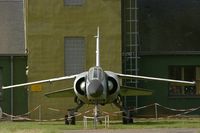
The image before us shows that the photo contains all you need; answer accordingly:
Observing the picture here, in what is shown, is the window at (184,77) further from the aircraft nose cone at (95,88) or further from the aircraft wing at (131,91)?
the aircraft nose cone at (95,88)

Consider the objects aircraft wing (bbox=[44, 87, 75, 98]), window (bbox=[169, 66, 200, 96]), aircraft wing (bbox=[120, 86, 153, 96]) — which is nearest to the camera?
aircraft wing (bbox=[120, 86, 153, 96])

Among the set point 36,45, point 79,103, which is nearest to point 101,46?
point 36,45

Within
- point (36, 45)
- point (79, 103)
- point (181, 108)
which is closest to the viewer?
point (79, 103)

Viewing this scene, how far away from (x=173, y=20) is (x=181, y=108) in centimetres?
556

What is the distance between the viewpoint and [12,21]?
3881cm

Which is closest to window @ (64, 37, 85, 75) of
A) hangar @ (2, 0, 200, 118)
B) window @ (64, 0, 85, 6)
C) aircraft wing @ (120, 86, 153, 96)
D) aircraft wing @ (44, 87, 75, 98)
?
hangar @ (2, 0, 200, 118)

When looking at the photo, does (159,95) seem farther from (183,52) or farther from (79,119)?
(79,119)

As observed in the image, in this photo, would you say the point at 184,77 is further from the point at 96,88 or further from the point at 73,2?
the point at 96,88

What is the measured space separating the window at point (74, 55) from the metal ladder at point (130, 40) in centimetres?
249

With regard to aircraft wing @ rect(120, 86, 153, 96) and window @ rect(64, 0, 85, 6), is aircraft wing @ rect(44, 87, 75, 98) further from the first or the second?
window @ rect(64, 0, 85, 6)

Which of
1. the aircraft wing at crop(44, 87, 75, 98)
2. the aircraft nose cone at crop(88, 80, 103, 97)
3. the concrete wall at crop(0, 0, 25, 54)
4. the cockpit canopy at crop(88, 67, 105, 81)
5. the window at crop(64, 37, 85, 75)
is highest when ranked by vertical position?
the concrete wall at crop(0, 0, 25, 54)

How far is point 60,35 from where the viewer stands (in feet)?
112

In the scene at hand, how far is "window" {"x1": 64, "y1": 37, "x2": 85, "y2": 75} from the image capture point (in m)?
34.5

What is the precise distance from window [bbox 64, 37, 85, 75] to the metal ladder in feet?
8.18
